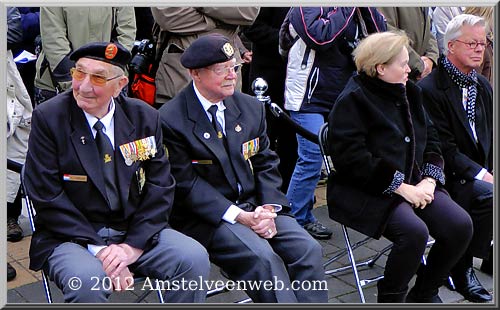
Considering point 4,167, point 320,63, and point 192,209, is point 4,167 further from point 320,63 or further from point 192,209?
point 320,63

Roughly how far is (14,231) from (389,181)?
246 cm

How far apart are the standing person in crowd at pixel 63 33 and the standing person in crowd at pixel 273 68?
1.09 m

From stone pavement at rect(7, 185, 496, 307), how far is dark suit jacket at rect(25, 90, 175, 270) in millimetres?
512

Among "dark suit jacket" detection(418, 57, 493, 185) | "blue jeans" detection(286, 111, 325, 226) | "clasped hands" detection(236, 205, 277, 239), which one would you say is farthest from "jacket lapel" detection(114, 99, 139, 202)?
"dark suit jacket" detection(418, 57, 493, 185)

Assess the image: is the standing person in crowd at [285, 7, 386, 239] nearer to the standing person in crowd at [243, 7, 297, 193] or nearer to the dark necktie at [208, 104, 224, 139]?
the standing person in crowd at [243, 7, 297, 193]

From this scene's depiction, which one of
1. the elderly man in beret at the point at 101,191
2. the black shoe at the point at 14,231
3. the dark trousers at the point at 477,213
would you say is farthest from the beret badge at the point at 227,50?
the black shoe at the point at 14,231

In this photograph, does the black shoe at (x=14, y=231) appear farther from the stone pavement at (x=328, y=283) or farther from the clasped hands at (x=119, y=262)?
the clasped hands at (x=119, y=262)

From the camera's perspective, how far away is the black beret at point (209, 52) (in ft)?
12.8

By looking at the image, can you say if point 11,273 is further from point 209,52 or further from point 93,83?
point 209,52

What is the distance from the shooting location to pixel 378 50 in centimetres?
423

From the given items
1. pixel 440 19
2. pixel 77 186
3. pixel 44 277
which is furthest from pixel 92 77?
pixel 440 19

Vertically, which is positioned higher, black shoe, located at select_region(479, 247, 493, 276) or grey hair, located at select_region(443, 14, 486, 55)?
grey hair, located at select_region(443, 14, 486, 55)

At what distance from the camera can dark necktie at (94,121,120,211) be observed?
144 inches

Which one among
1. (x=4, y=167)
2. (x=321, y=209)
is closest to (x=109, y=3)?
(x=4, y=167)
